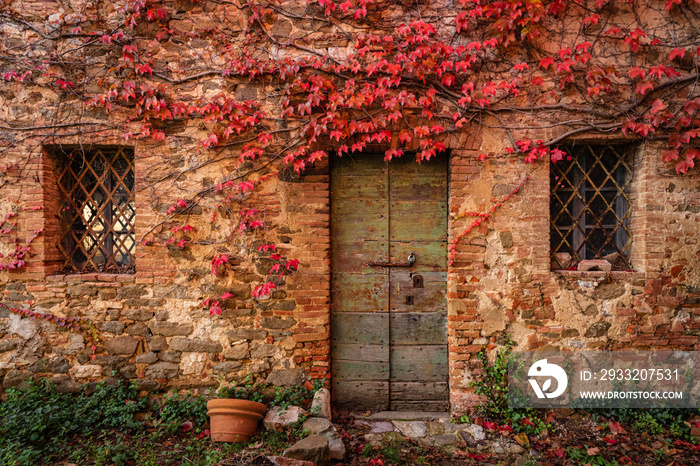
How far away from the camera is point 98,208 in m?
3.58

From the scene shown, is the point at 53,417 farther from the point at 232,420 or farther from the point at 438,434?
the point at 438,434

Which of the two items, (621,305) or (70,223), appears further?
(70,223)

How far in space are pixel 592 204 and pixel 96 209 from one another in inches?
199

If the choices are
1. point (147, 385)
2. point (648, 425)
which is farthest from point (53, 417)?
point (648, 425)

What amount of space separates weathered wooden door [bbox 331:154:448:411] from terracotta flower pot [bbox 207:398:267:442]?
956 mm

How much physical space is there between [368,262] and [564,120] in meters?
2.32

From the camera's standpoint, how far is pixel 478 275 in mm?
3355

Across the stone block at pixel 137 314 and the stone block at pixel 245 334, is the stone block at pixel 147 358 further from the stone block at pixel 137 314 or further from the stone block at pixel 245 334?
the stone block at pixel 245 334

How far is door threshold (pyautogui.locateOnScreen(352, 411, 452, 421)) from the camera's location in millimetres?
3363

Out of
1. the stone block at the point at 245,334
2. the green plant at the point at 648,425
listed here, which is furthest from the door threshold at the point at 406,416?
the green plant at the point at 648,425

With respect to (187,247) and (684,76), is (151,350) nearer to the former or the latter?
(187,247)

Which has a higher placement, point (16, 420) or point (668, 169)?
point (668, 169)

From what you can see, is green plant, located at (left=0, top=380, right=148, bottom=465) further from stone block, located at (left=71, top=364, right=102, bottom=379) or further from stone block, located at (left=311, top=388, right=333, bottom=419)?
stone block, located at (left=311, top=388, right=333, bottom=419)

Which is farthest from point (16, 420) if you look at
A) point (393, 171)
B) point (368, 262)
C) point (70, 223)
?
point (393, 171)
